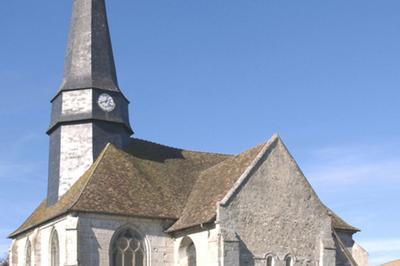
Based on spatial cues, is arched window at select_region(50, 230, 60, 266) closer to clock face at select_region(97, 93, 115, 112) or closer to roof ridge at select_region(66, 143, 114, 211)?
roof ridge at select_region(66, 143, 114, 211)

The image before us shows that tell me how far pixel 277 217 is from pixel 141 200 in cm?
576

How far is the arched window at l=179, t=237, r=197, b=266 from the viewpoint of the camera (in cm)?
2939

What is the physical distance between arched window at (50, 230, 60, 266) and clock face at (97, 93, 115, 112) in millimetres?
6233

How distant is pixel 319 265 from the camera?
1146 inches

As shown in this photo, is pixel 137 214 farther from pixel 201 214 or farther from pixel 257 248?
pixel 257 248

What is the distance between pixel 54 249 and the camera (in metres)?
30.0

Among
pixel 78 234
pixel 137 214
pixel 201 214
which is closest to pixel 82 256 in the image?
pixel 78 234

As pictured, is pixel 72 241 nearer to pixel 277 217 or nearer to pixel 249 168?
pixel 249 168

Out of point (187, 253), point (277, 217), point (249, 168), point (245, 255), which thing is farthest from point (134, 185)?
point (277, 217)

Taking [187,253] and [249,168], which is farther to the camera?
[187,253]

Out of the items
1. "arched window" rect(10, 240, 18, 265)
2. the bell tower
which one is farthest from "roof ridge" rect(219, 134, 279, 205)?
"arched window" rect(10, 240, 18, 265)

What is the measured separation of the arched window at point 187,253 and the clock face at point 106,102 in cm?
734

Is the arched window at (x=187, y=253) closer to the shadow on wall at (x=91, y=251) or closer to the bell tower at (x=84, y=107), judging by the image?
the shadow on wall at (x=91, y=251)

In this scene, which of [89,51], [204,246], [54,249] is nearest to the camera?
[204,246]
